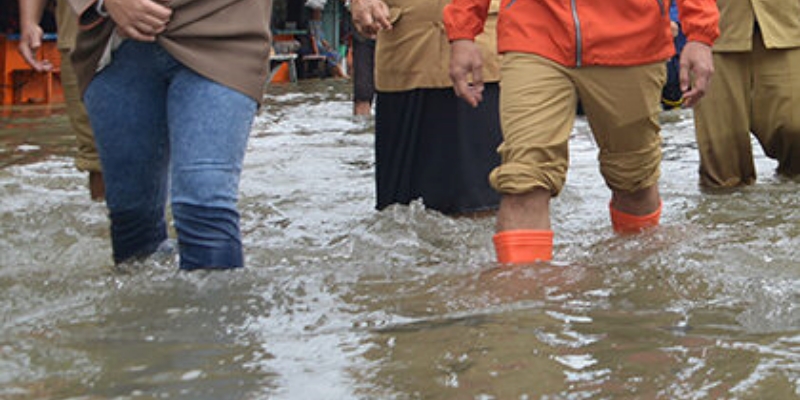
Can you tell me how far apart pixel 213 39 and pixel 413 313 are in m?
0.98

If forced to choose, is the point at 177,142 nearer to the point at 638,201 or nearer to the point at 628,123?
the point at 628,123

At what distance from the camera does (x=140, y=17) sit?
12.3 feet

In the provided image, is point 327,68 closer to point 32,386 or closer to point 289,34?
point 289,34

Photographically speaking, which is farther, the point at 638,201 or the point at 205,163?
the point at 638,201

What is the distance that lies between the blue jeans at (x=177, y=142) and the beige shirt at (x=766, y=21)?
340cm

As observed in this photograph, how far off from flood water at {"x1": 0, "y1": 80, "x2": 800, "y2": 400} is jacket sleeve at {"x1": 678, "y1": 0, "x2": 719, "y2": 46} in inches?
28.0

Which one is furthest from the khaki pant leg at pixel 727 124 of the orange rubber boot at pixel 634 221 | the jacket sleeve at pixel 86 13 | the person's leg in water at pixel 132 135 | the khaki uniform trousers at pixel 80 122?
the jacket sleeve at pixel 86 13

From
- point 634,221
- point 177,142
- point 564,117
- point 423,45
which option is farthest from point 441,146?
point 177,142

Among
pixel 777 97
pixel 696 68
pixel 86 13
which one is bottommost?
pixel 777 97

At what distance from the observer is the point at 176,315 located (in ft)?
12.1

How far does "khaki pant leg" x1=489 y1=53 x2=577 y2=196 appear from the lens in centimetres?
424

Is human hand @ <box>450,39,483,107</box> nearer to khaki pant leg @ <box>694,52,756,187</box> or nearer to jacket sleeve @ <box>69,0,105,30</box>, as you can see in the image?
jacket sleeve @ <box>69,0,105,30</box>

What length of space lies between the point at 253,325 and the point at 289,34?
72.1 feet

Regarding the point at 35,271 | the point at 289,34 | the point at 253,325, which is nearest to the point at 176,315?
the point at 253,325
